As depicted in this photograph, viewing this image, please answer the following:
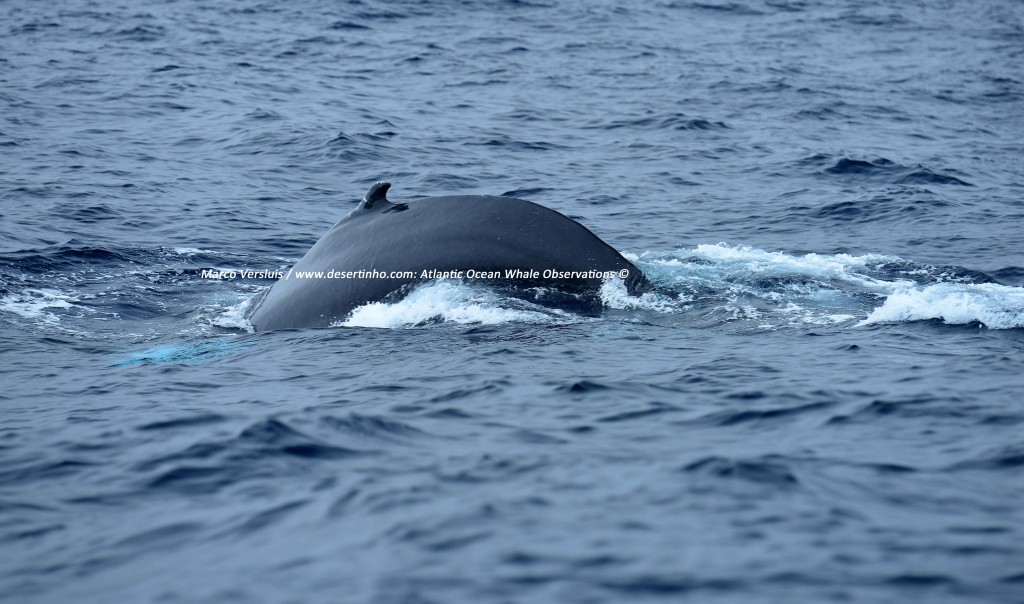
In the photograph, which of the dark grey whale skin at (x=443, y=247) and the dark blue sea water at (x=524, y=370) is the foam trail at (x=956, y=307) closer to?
the dark blue sea water at (x=524, y=370)

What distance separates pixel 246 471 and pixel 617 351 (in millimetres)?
3745

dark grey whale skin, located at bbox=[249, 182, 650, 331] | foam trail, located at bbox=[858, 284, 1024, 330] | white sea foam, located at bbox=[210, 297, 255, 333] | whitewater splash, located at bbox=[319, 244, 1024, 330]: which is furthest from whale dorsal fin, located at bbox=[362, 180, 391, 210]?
foam trail, located at bbox=[858, 284, 1024, 330]

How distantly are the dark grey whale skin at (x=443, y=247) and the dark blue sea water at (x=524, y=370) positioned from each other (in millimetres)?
258

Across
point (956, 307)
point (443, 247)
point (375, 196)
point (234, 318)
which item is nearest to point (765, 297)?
point (956, 307)

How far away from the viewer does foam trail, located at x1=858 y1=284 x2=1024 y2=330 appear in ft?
35.2

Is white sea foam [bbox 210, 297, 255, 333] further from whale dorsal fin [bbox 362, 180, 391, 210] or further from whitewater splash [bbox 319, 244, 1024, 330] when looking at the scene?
whale dorsal fin [bbox 362, 180, 391, 210]

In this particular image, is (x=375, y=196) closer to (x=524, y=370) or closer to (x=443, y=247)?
(x=443, y=247)

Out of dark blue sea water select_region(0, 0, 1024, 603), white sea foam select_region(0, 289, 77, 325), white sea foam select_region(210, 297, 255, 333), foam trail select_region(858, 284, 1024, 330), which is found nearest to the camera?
dark blue sea water select_region(0, 0, 1024, 603)

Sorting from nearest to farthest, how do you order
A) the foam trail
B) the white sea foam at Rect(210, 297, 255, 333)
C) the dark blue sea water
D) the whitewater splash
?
the dark blue sea water, the whitewater splash, the foam trail, the white sea foam at Rect(210, 297, 255, 333)

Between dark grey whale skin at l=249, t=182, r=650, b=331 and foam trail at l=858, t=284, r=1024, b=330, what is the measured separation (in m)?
2.42

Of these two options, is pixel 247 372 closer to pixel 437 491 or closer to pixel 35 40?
pixel 437 491

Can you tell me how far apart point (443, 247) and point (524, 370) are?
1.60 meters

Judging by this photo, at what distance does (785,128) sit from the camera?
24.9 metres

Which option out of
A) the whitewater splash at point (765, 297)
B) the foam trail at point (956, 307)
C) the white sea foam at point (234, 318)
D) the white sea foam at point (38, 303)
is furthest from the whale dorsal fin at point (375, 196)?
the foam trail at point (956, 307)
